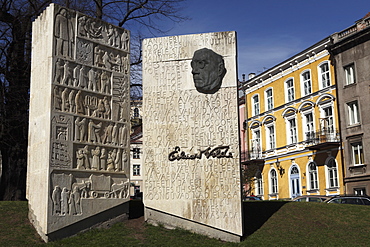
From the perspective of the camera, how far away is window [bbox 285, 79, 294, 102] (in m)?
40.4

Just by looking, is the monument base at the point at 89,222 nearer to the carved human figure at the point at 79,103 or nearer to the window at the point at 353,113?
the carved human figure at the point at 79,103

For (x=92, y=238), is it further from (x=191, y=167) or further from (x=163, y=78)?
(x=163, y=78)

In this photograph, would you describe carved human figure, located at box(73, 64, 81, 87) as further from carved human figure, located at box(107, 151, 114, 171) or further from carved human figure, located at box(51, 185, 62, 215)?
carved human figure, located at box(51, 185, 62, 215)

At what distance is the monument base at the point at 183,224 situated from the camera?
1509cm

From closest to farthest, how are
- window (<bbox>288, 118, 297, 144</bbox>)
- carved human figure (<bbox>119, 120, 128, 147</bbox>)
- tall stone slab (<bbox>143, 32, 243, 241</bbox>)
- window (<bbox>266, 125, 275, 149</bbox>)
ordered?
tall stone slab (<bbox>143, 32, 243, 241</bbox>) < carved human figure (<bbox>119, 120, 128, 147</bbox>) < window (<bbox>288, 118, 297, 144</bbox>) < window (<bbox>266, 125, 275, 149</bbox>)

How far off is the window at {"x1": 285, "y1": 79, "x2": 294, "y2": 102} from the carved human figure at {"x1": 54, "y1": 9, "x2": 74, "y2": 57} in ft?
90.5

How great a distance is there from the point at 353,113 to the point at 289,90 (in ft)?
24.4

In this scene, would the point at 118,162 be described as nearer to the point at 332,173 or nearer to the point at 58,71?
the point at 58,71

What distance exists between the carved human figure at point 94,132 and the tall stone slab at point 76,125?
0.03 metres

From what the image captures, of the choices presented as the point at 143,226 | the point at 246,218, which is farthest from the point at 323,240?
the point at 143,226

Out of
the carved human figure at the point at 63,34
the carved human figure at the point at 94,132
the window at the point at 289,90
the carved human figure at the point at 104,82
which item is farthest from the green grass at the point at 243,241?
the window at the point at 289,90

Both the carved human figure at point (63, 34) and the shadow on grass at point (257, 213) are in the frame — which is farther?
the shadow on grass at point (257, 213)

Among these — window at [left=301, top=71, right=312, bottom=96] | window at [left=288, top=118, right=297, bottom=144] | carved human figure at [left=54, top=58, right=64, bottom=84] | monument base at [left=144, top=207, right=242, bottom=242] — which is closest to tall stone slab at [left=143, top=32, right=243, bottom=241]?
monument base at [left=144, top=207, right=242, bottom=242]

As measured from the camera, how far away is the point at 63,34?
15.4 meters
